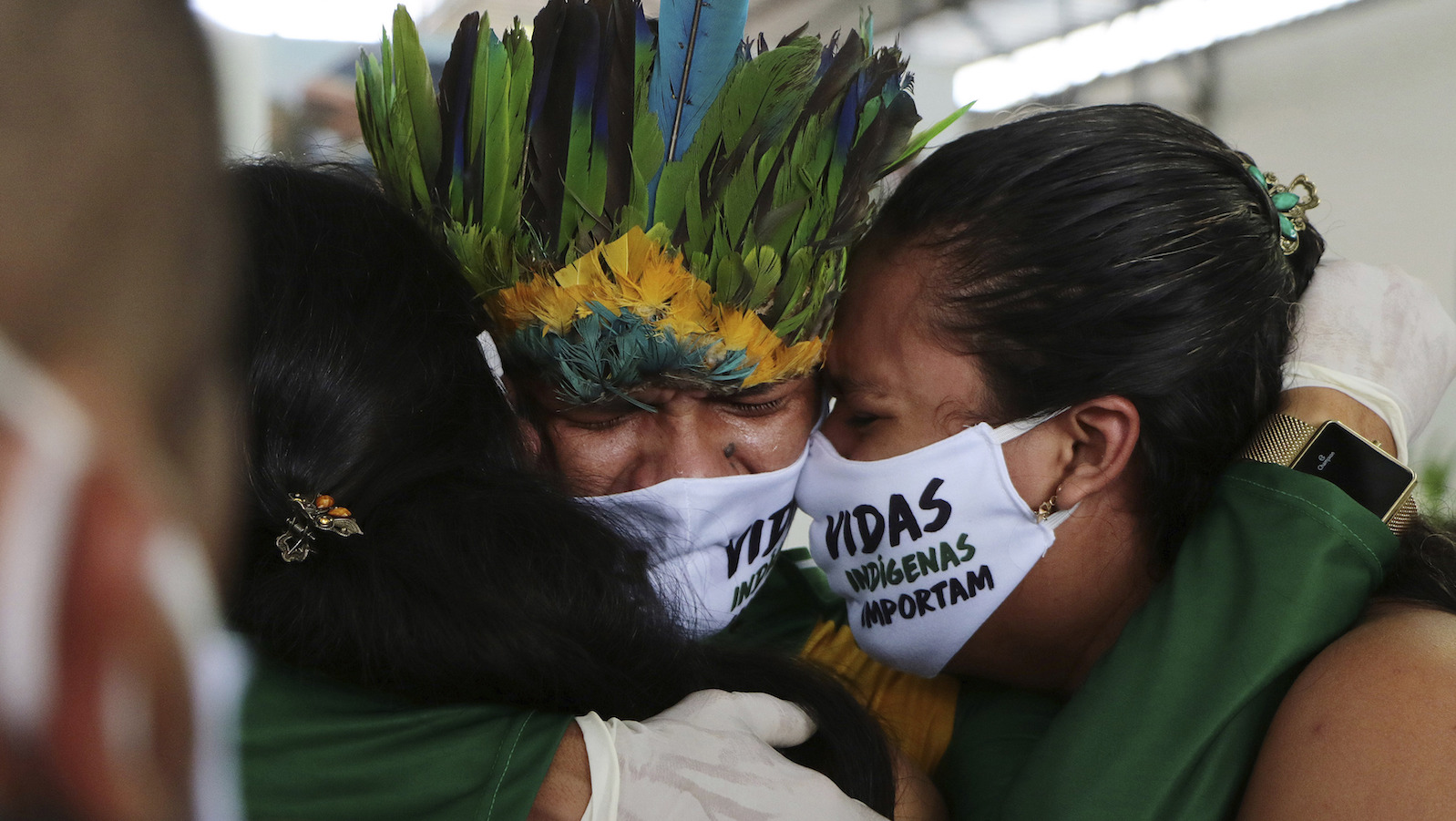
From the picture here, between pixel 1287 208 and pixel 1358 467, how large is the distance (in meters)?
0.55

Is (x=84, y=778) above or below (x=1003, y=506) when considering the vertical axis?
above

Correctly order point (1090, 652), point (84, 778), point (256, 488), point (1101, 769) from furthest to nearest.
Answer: point (1090, 652) → point (1101, 769) → point (256, 488) → point (84, 778)

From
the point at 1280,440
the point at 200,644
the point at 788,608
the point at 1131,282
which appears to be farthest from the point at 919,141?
the point at 200,644

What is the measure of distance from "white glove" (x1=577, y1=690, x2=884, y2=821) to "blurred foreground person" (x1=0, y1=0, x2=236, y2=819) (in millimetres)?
900

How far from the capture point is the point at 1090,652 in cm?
197

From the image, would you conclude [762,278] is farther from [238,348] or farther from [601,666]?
[238,348]

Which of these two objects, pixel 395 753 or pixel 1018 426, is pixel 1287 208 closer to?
pixel 1018 426

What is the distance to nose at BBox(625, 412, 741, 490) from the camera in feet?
6.28

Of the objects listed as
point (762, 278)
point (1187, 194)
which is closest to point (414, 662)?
point (762, 278)

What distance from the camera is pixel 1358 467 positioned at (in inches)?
65.4

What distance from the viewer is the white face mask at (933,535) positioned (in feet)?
6.15

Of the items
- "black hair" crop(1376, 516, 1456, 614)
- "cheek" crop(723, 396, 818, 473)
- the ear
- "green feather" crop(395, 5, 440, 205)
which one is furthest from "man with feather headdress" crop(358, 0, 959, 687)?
"black hair" crop(1376, 516, 1456, 614)

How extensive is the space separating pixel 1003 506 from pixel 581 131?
3.05ft

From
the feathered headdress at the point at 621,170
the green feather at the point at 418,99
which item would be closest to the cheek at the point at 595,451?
the feathered headdress at the point at 621,170
